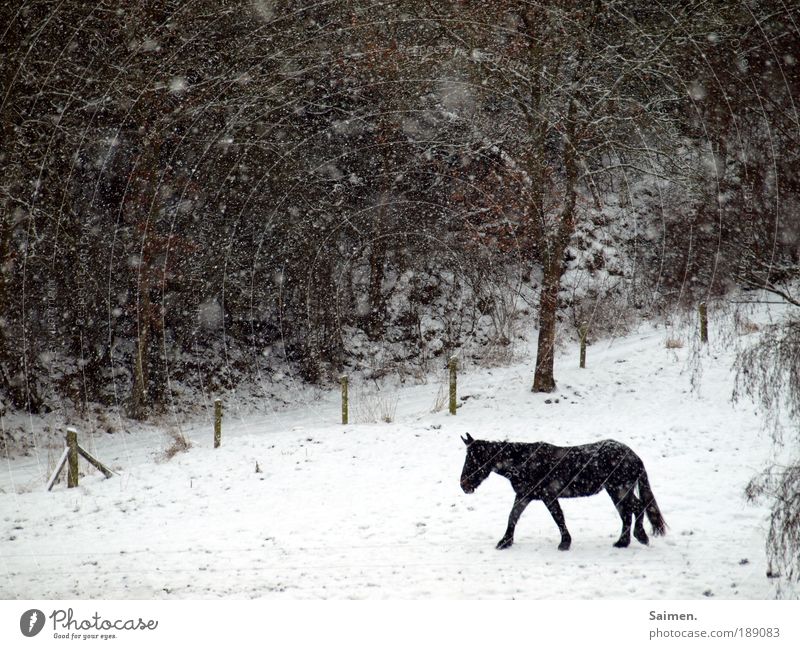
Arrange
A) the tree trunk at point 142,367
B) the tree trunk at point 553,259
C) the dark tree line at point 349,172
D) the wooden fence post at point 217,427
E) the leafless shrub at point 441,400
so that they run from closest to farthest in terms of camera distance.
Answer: the dark tree line at point 349,172, the tree trunk at point 553,259, the wooden fence post at point 217,427, the leafless shrub at point 441,400, the tree trunk at point 142,367

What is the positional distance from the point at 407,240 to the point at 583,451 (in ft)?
36.5

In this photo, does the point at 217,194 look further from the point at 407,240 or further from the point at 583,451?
the point at 583,451

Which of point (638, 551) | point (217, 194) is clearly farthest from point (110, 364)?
point (638, 551)

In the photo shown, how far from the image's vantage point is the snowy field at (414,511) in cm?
577

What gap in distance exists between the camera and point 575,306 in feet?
47.8

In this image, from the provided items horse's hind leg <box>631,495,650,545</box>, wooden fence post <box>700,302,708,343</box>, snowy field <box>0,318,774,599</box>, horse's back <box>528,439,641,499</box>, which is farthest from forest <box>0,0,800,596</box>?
horse's hind leg <box>631,495,650,545</box>

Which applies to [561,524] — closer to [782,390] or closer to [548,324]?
[782,390]

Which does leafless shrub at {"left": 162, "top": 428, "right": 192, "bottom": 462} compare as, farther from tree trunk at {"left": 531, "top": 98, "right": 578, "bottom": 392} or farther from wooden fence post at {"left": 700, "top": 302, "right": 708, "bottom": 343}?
wooden fence post at {"left": 700, "top": 302, "right": 708, "bottom": 343}

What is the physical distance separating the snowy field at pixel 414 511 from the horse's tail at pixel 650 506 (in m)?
0.18

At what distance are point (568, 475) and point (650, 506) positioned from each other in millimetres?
838

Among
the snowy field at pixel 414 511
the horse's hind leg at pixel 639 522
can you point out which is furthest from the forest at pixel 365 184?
the horse's hind leg at pixel 639 522

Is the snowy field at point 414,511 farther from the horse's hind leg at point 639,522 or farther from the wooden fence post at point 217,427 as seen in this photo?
the wooden fence post at point 217,427

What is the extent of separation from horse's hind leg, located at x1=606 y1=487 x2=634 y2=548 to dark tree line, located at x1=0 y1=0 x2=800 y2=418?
2541 millimetres

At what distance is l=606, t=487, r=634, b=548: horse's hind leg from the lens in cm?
601
